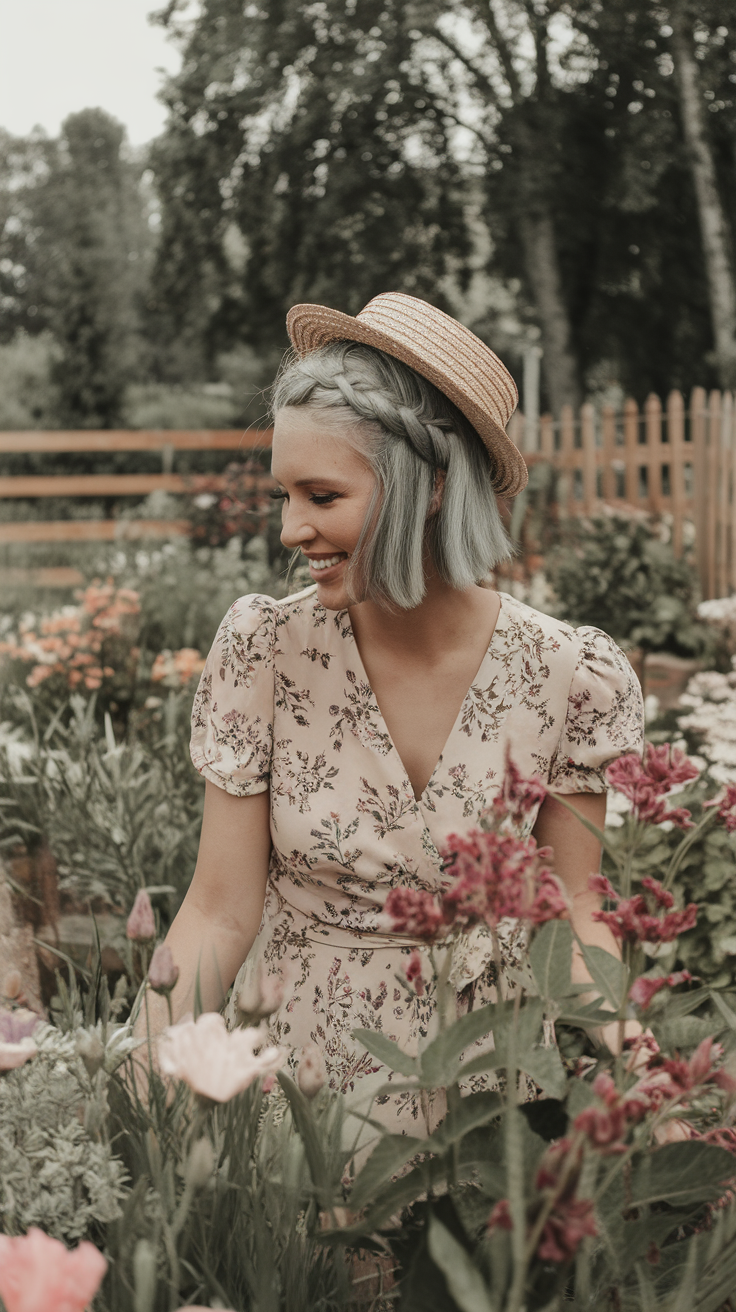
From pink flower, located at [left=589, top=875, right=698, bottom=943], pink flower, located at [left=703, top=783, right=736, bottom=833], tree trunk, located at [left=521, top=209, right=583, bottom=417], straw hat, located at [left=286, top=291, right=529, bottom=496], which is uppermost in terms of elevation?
tree trunk, located at [left=521, top=209, right=583, bottom=417]

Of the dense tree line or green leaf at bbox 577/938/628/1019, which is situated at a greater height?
the dense tree line

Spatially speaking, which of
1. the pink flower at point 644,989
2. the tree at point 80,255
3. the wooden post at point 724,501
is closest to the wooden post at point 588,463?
the wooden post at point 724,501

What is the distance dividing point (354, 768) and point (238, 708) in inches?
6.9

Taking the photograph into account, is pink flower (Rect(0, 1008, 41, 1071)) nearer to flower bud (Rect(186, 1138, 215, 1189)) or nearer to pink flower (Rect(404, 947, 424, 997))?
flower bud (Rect(186, 1138, 215, 1189))

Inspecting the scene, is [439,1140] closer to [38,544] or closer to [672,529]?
[672,529]

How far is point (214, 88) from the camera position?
1459 centimetres

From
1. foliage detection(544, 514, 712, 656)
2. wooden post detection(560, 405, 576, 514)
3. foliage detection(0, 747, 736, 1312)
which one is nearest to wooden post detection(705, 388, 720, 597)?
Answer: foliage detection(544, 514, 712, 656)

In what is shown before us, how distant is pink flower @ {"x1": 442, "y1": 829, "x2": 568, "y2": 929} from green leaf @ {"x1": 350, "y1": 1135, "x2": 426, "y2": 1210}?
A: 0.12m

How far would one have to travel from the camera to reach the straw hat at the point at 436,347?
1.39 meters

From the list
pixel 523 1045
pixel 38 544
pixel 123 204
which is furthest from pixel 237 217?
pixel 523 1045

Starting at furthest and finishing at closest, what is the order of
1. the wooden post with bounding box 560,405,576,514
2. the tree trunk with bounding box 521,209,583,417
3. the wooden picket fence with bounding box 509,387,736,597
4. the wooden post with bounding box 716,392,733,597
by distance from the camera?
the tree trunk with bounding box 521,209,583,417 < the wooden post with bounding box 560,405,576,514 < the wooden picket fence with bounding box 509,387,736,597 < the wooden post with bounding box 716,392,733,597

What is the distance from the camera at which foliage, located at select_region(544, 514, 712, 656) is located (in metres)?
5.77

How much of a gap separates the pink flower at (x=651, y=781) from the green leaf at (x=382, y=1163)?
224mm

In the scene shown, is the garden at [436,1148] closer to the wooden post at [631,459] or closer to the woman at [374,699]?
the woman at [374,699]
